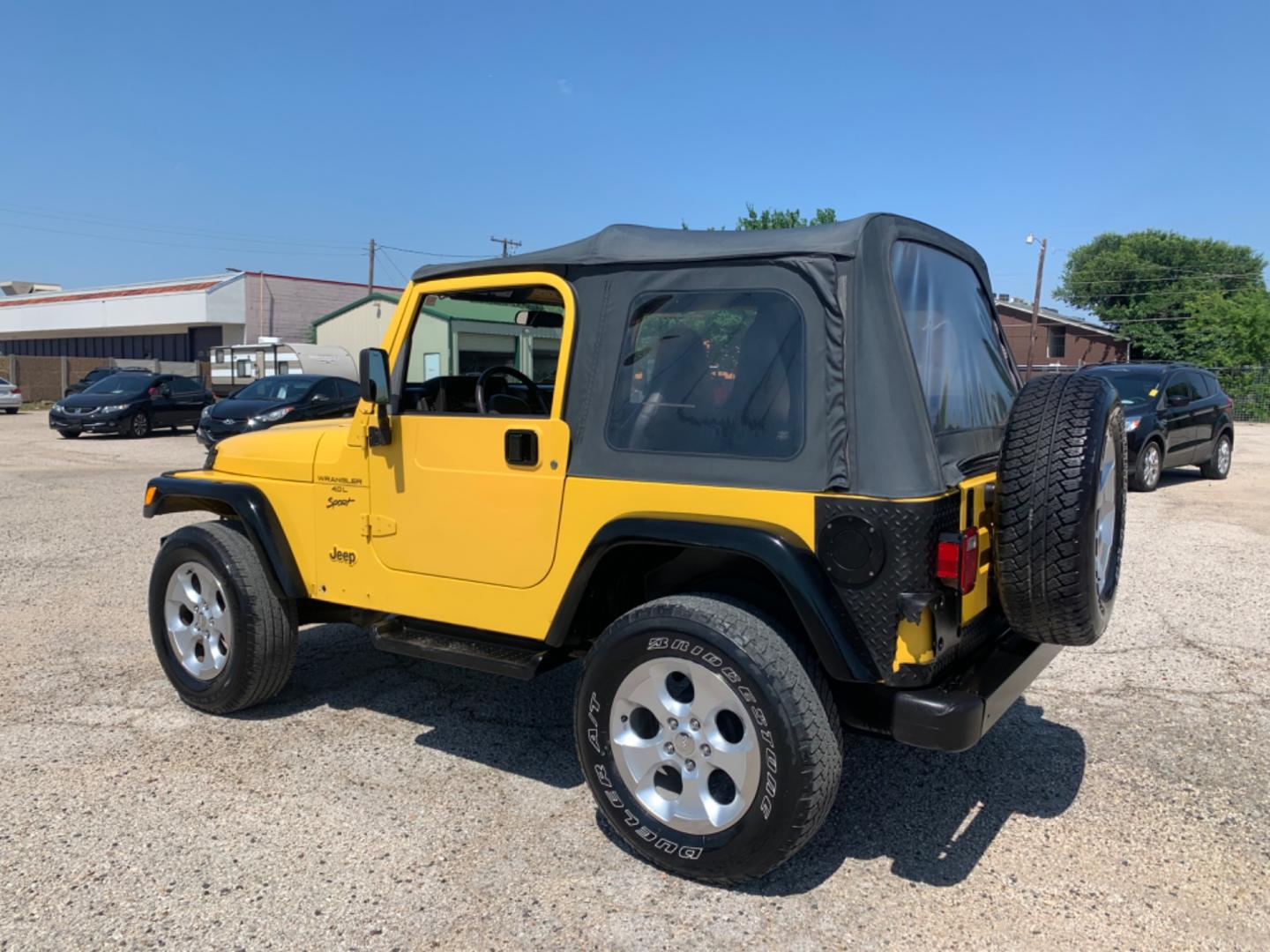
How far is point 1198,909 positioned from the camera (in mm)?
2975

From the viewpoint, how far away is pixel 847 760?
13.6 ft

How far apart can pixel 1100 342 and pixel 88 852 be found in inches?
2470

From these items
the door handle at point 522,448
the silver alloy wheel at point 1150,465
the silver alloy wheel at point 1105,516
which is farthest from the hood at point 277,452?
the silver alloy wheel at point 1150,465

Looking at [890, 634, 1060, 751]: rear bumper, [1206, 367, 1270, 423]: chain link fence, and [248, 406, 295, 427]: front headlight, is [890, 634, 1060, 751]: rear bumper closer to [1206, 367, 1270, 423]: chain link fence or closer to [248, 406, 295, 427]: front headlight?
[248, 406, 295, 427]: front headlight

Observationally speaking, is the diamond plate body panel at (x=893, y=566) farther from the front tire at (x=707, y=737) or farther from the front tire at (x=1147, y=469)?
the front tire at (x=1147, y=469)

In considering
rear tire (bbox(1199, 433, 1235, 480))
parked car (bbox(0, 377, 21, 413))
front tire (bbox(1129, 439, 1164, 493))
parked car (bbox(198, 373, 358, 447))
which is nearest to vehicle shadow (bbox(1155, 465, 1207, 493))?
rear tire (bbox(1199, 433, 1235, 480))

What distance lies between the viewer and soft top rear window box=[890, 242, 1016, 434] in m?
3.25

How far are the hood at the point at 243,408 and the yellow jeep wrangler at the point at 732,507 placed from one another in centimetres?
1325

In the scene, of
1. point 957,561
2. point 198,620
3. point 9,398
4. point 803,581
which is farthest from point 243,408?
point 9,398

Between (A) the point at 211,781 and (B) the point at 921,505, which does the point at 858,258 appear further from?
(A) the point at 211,781

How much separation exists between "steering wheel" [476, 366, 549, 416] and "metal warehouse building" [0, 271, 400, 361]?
147ft

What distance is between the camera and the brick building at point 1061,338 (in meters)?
56.8

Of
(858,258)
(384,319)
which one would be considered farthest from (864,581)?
(384,319)

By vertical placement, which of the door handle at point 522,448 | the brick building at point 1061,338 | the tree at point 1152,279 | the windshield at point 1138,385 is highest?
the tree at point 1152,279
